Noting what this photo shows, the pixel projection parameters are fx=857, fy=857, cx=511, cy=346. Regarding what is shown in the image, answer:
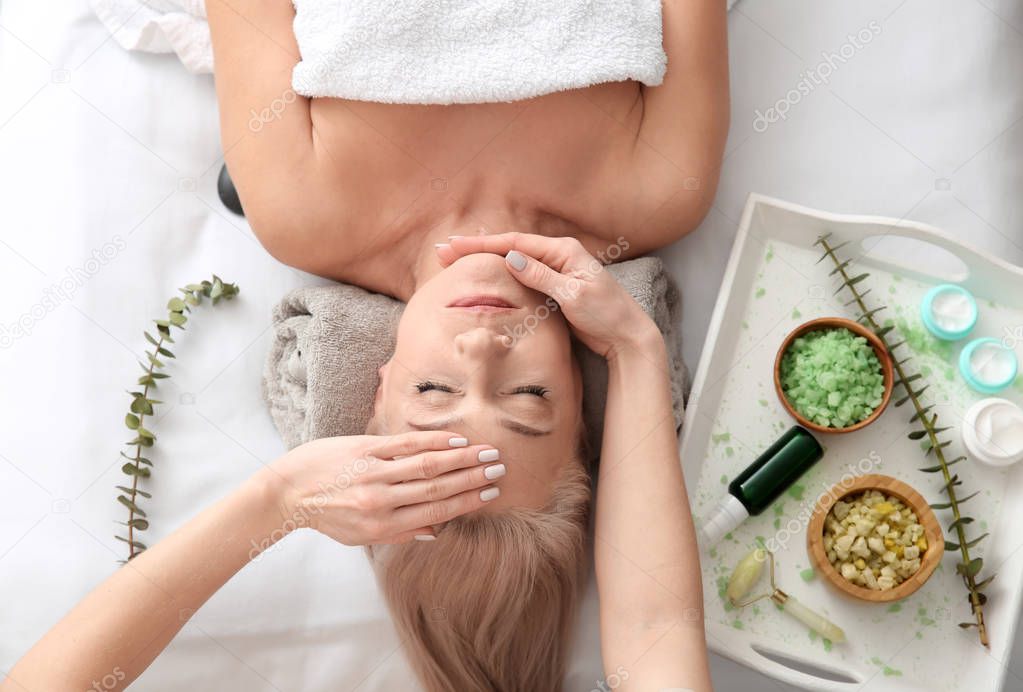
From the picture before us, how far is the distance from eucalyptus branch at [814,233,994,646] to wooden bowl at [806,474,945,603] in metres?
0.05

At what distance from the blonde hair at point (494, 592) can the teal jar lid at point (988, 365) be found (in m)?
0.75

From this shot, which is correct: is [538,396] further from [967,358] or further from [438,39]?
[967,358]

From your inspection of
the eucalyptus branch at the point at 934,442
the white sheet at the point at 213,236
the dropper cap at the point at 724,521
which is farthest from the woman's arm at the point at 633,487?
the eucalyptus branch at the point at 934,442

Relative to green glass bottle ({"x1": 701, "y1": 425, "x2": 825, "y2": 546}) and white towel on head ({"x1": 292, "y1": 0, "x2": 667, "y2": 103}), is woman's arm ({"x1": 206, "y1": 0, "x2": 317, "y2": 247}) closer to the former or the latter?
white towel on head ({"x1": 292, "y1": 0, "x2": 667, "y2": 103})

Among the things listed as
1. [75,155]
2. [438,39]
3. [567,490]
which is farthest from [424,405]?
[75,155]

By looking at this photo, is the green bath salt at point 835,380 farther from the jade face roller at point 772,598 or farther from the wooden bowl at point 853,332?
the jade face roller at point 772,598

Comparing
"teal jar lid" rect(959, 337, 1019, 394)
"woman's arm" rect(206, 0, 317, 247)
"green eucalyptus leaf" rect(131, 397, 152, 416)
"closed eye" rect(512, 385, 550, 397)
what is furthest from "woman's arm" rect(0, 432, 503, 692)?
"teal jar lid" rect(959, 337, 1019, 394)

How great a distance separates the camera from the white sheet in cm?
154

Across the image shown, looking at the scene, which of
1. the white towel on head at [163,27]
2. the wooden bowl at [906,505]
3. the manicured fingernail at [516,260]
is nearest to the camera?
the manicured fingernail at [516,260]

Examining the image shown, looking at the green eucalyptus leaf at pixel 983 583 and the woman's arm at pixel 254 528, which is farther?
the green eucalyptus leaf at pixel 983 583

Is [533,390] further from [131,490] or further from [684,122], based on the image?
[131,490]

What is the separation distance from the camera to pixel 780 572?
5.06ft

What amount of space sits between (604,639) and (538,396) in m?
0.43

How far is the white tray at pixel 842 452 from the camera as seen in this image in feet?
4.89
